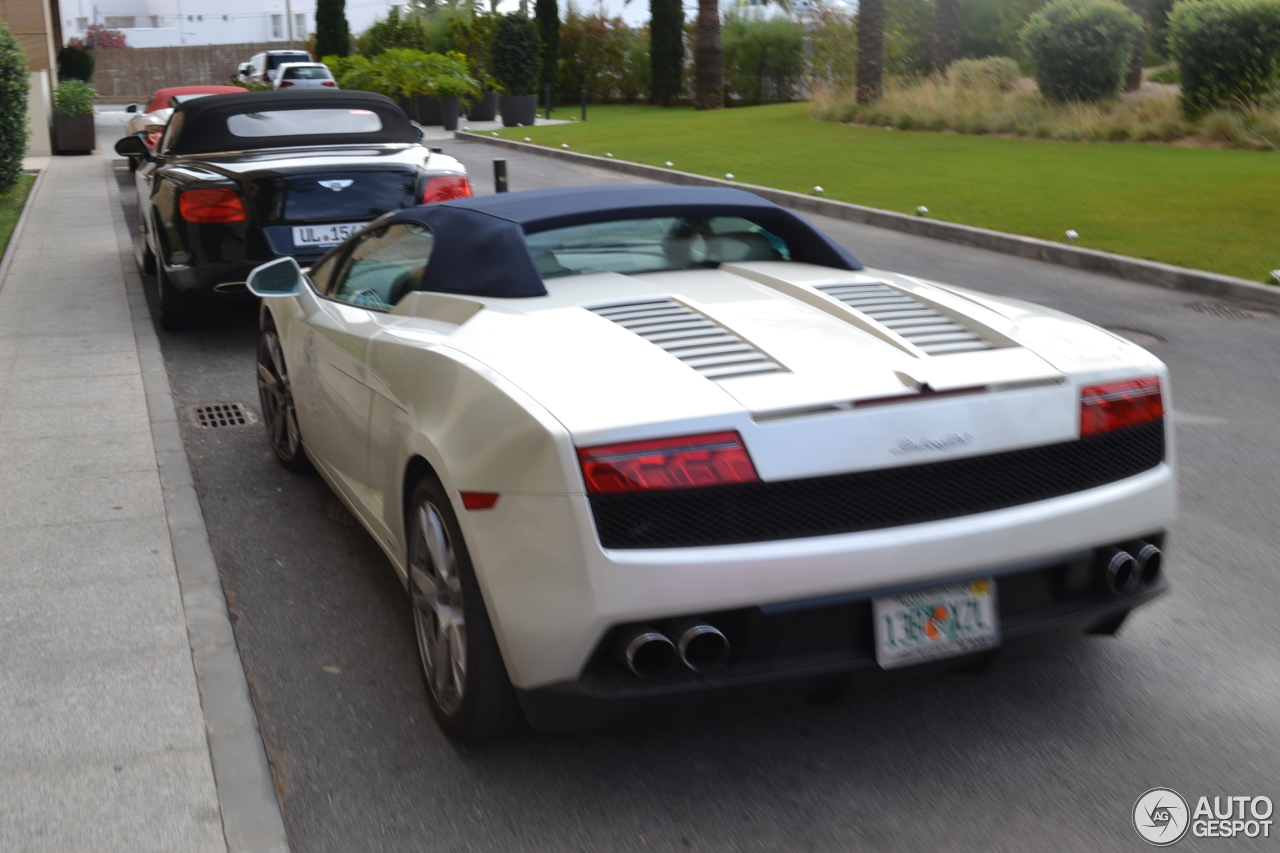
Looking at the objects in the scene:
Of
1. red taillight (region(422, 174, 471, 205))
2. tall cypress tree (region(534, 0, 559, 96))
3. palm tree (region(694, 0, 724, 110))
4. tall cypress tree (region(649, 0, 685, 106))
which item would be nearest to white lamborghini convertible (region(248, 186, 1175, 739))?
red taillight (region(422, 174, 471, 205))

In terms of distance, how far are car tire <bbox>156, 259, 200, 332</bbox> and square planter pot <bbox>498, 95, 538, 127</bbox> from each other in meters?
24.9

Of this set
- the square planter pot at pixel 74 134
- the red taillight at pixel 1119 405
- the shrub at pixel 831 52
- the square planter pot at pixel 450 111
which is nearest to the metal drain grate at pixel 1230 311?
the red taillight at pixel 1119 405

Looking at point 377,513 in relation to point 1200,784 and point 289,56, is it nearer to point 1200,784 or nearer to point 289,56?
point 1200,784

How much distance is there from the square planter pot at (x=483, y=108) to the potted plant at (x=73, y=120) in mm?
10928

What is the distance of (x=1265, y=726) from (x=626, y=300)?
206 cm


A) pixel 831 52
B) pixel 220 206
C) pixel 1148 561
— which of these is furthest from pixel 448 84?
pixel 1148 561

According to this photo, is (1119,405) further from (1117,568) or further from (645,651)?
(645,651)

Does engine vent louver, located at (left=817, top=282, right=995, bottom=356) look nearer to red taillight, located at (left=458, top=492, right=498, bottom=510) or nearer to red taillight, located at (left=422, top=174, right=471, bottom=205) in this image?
red taillight, located at (left=458, top=492, right=498, bottom=510)

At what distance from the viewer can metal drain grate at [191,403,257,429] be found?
272 inches

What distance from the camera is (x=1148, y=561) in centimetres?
325

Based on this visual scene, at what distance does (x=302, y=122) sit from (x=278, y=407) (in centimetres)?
419

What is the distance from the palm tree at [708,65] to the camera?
36.3 metres

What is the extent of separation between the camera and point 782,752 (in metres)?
3.34

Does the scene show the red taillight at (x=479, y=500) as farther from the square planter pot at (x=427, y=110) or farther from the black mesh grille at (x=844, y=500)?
the square planter pot at (x=427, y=110)
